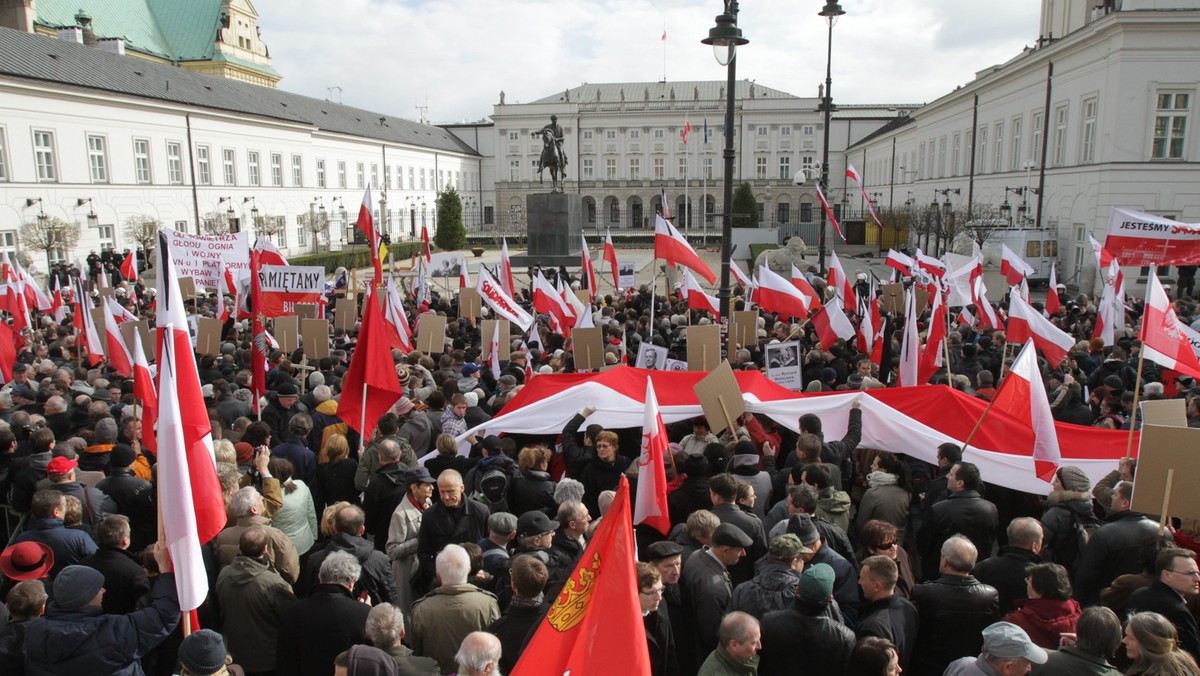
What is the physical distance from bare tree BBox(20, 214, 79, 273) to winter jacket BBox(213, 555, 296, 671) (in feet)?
103

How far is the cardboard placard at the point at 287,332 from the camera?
1248cm

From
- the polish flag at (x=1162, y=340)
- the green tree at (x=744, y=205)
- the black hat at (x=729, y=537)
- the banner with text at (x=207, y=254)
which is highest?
the green tree at (x=744, y=205)

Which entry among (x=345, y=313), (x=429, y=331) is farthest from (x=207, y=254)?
(x=429, y=331)

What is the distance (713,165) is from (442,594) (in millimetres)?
83224

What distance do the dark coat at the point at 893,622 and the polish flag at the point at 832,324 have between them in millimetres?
8149

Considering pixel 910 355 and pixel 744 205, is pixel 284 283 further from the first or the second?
pixel 744 205

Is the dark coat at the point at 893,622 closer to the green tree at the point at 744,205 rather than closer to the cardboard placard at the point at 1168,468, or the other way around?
the cardboard placard at the point at 1168,468

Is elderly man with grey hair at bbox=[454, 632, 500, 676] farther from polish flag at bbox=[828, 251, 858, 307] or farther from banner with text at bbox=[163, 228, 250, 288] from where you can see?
banner with text at bbox=[163, 228, 250, 288]

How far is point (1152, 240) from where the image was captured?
1034cm

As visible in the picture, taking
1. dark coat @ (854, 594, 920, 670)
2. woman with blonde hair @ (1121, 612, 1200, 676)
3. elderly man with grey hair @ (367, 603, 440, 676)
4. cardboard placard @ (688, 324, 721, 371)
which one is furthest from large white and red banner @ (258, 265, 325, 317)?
woman with blonde hair @ (1121, 612, 1200, 676)

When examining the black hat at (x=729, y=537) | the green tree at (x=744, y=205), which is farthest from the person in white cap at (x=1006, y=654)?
the green tree at (x=744, y=205)

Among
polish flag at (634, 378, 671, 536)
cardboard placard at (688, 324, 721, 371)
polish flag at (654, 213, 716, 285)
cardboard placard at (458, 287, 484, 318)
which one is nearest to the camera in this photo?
polish flag at (634, 378, 671, 536)

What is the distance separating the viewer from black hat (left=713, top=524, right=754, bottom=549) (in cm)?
448

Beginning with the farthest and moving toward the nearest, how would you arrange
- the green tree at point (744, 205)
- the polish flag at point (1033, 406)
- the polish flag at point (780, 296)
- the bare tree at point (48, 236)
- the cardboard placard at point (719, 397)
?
the green tree at point (744, 205) < the bare tree at point (48, 236) < the polish flag at point (780, 296) < the cardboard placard at point (719, 397) < the polish flag at point (1033, 406)
